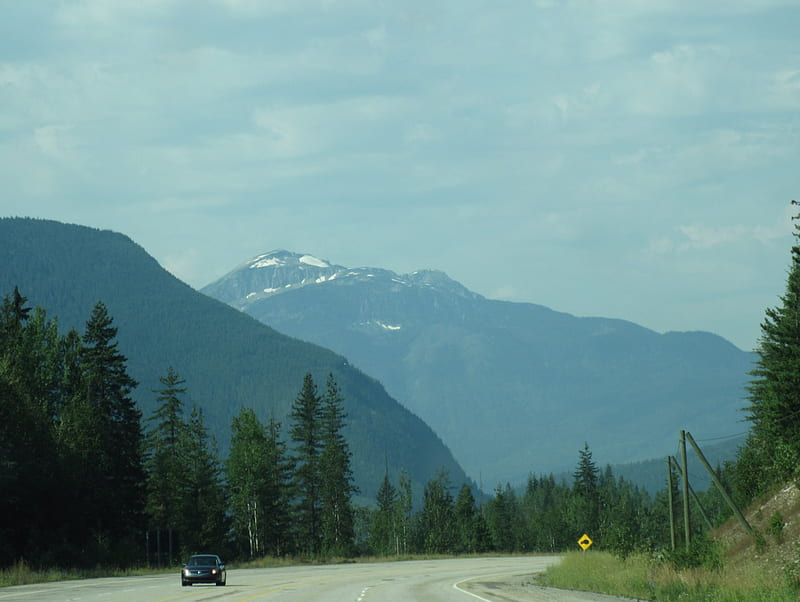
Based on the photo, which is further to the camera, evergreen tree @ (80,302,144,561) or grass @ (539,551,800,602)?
evergreen tree @ (80,302,144,561)

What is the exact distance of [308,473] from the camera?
10775cm

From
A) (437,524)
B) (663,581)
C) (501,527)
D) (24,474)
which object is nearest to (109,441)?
(24,474)

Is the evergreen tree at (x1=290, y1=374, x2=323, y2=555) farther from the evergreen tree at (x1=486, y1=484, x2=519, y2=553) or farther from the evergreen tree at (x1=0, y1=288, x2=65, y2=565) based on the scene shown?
the evergreen tree at (x1=486, y1=484, x2=519, y2=553)

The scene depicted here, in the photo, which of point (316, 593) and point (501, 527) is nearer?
point (316, 593)

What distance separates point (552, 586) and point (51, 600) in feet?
69.6

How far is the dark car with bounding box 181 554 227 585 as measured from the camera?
44531 millimetres

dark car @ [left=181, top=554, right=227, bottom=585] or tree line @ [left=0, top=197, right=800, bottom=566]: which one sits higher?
tree line @ [left=0, top=197, right=800, bottom=566]

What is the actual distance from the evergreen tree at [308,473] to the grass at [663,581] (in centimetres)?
5779

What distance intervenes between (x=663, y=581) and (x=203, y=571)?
63.4 ft

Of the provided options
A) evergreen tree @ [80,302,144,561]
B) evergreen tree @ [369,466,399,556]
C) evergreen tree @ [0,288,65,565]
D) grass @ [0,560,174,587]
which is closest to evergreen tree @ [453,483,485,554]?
evergreen tree @ [369,466,399,556]

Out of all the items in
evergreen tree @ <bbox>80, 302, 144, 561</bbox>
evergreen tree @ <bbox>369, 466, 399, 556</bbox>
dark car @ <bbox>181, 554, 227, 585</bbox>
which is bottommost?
dark car @ <bbox>181, 554, 227, 585</bbox>

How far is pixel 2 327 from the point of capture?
7062 cm

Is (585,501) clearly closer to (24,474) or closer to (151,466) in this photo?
(151,466)

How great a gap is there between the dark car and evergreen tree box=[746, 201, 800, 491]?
22.8m
